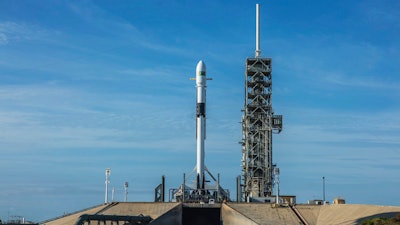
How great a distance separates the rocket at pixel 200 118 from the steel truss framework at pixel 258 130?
9793mm

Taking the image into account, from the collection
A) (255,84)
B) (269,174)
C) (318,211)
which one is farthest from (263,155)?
(318,211)

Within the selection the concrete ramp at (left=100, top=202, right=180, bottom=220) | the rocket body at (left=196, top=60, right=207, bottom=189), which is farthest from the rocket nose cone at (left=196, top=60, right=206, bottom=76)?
the concrete ramp at (left=100, top=202, right=180, bottom=220)

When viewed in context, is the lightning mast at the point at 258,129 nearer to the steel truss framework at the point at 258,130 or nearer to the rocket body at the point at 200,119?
the steel truss framework at the point at 258,130

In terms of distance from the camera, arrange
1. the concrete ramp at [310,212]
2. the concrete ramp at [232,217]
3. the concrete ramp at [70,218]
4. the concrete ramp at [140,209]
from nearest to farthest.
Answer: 1. the concrete ramp at [232,217]
2. the concrete ramp at [310,212]
3. the concrete ramp at [70,218]
4. the concrete ramp at [140,209]

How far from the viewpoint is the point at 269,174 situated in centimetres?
10050

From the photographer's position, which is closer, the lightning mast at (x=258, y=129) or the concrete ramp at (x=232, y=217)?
the concrete ramp at (x=232, y=217)

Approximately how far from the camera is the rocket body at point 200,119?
94312 mm

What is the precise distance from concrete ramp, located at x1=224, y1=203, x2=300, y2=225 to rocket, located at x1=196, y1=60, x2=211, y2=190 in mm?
14621

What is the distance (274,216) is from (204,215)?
14.9m

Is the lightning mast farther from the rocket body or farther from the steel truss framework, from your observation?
the rocket body

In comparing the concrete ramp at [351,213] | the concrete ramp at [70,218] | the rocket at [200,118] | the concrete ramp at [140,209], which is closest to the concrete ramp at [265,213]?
the concrete ramp at [351,213]

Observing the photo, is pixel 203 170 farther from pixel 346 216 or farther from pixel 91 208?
pixel 346 216

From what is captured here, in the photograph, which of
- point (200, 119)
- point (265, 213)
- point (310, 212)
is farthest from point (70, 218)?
point (310, 212)

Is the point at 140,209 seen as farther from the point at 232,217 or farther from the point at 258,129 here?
the point at 258,129
